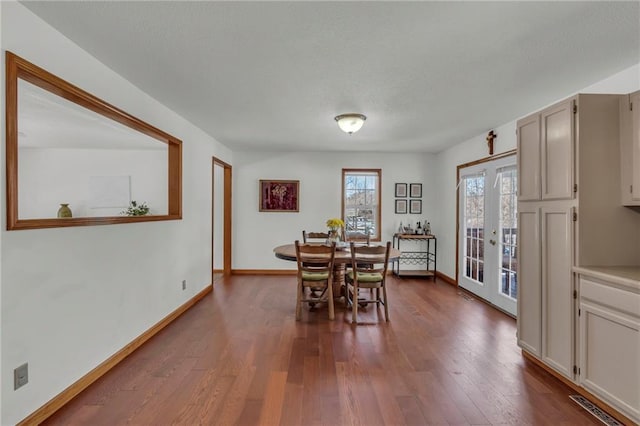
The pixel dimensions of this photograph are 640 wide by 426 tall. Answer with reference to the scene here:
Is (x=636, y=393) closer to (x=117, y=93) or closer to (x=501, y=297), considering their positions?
(x=501, y=297)

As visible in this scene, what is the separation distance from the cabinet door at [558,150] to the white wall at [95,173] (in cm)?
550

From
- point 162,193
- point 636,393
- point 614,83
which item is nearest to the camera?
point 636,393

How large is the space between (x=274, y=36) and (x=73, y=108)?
9.20ft

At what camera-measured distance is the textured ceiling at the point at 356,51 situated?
1781mm

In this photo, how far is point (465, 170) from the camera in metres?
5.13

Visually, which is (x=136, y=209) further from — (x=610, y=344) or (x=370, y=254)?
(x=610, y=344)

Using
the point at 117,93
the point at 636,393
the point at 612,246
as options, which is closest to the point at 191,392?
the point at 117,93

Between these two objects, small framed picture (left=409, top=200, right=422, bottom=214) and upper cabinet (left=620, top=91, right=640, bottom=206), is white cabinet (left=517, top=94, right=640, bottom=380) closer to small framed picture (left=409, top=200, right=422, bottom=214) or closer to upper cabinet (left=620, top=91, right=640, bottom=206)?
upper cabinet (left=620, top=91, right=640, bottom=206)

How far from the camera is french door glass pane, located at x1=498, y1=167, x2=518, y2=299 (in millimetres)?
3904

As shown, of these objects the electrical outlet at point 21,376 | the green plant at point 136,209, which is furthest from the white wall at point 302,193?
the electrical outlet at point 21,376

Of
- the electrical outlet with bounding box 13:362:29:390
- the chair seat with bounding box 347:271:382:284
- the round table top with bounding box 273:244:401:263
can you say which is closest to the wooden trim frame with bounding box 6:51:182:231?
the electrical outlet with bounding box 13:362:29:390

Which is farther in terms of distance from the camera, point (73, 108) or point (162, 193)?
point (162, 193)

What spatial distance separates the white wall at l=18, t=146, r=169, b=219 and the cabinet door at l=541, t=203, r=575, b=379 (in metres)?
5.53

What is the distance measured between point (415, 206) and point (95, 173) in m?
5.97
